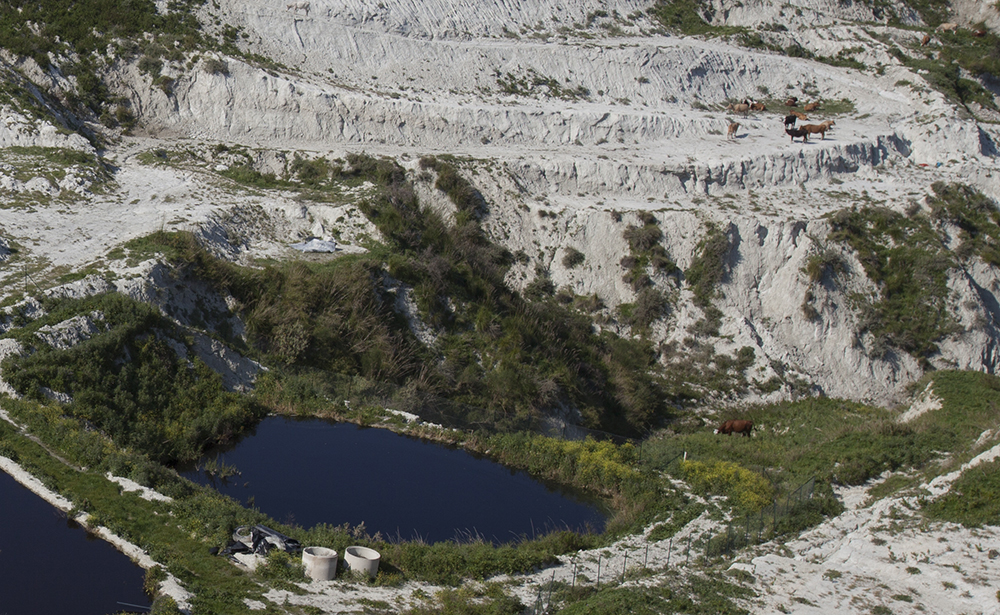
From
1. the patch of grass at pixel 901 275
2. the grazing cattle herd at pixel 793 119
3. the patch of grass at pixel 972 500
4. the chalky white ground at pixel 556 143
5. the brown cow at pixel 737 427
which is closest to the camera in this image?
the patch of grass at pixel 972 500

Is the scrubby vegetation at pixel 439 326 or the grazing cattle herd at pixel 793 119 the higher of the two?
the grazing cattle herd at pixel 793 119

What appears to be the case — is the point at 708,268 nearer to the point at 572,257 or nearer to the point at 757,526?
the point at 572,257

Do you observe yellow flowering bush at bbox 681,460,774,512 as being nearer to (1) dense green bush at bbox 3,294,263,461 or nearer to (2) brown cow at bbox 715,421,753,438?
(2) brown cow at bbox 715,421,753,438

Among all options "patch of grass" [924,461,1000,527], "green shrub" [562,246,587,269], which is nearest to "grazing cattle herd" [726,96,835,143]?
"green shrub" [562,246,587,269]

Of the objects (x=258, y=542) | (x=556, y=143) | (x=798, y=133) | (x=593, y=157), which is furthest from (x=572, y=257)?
(x=258, y=542)

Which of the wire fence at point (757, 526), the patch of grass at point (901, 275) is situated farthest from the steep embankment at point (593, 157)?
the wire fence at point (757, 526)

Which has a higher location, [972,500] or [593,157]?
[593,157]

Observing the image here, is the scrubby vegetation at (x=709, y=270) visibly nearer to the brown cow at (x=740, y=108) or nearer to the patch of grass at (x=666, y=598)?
the brown cow at (x=740, y=108)

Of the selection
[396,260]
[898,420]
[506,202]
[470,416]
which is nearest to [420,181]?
[506,202]

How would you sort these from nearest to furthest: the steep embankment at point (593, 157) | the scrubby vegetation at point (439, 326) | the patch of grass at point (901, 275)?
the scrubby vegetation at point (439, 326) → the steep embankment at point (593, 157) → the patch of grass at point (901, 275)
